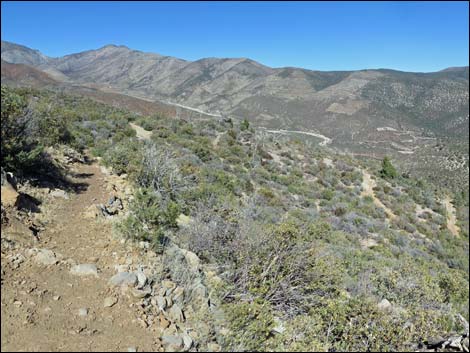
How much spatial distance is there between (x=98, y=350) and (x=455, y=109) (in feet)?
416

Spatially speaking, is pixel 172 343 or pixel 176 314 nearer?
pixel 172 343

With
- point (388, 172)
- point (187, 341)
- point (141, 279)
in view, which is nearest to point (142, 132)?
point (141, 279)

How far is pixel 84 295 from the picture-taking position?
4.42 metres

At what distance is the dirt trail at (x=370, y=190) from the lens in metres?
20.3

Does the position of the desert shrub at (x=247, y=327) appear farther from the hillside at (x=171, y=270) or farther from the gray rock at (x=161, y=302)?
the gray rock at (x=161, y=302)

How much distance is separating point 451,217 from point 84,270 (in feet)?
81.6

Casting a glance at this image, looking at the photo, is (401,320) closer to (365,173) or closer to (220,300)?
(220,300)

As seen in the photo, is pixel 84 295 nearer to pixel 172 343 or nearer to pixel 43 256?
pixel 43 256

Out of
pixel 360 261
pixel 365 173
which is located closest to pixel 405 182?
A: pixel 365 173

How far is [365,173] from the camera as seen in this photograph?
2692 cm

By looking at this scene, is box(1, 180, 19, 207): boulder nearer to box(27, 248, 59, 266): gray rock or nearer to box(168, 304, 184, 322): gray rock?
box(27, 248, 59, 266): gray rock

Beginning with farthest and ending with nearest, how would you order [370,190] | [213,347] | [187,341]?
[370,190]
[213,347]
[187,341]

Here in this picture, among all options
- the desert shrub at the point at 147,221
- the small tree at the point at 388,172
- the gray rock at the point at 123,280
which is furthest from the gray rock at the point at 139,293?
the small tree at the point at 388,172

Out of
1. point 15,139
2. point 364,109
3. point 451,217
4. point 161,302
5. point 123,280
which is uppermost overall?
point 364,109
